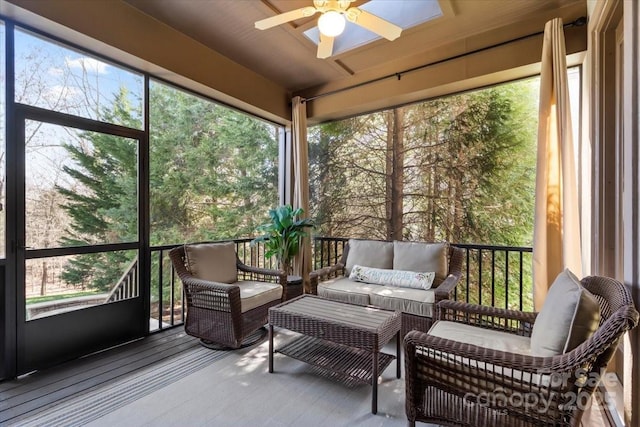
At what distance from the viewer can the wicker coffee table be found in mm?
1890

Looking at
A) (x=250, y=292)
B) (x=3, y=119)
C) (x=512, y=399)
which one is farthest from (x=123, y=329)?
(x=512, y=399)

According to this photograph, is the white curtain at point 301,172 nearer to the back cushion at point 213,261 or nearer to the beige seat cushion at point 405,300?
the back cushion at point 213,261

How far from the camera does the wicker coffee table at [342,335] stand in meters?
1.89

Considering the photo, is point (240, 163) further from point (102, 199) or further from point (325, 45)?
point (325, 45)

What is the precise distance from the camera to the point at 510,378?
1324 millimetres

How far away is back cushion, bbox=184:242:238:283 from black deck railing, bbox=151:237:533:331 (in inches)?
16.7

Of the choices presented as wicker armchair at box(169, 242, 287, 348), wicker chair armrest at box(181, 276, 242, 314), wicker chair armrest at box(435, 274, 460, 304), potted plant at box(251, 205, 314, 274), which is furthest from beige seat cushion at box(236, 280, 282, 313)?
wicker chair armrest at box(435, 274, 460, 304)

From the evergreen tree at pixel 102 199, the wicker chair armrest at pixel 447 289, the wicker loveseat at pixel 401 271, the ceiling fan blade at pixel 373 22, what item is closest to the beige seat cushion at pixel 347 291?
the wicker loveseat at pixel 401 271

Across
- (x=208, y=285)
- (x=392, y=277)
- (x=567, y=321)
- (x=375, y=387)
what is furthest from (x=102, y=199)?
(x=567, y=321)

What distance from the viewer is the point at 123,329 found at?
9.02ft

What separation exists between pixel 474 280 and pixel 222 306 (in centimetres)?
330

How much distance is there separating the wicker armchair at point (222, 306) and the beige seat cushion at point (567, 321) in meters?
2.11

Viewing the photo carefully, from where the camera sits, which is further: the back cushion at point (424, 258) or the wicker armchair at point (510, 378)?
the back cushion at point (424, 258)

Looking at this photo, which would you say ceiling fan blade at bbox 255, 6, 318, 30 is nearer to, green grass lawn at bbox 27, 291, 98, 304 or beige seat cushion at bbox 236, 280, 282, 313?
beige seat cushion at bbox 236, 280, 282, 313
